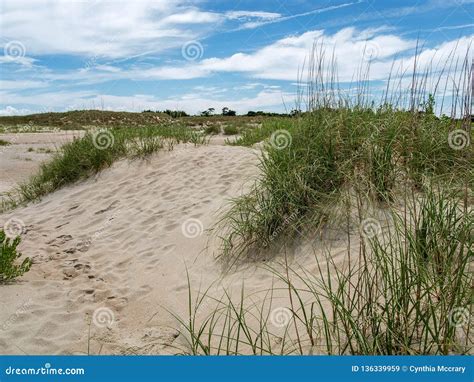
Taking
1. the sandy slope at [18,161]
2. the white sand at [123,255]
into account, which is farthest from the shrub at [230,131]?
the white sand at [123,255]

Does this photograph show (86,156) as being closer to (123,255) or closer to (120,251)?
(120,251)

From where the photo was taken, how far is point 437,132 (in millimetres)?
5477

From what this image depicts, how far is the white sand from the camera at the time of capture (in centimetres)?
388

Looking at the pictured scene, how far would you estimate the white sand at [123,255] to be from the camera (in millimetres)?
3875

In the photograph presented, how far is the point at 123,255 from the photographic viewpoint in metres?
5.74

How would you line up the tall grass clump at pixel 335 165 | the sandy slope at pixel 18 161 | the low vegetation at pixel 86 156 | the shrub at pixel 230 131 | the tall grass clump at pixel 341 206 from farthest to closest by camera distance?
the shrub at pixel 230 131 < the sandy slope at pixel 18 161 < the low vegetation at pixel 86 156 < the tall grass clump at pixel 335 165 < the tall grass clump at pixel 341 206

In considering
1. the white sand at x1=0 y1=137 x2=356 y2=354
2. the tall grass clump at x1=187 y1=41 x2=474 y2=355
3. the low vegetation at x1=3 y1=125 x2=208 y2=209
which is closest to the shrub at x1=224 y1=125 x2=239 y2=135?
the low vegetation at x1=3 y1=125 x2=208 y2=209

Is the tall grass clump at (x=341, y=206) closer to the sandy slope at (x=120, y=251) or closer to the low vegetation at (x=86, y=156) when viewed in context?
the sandy slope at (x=120, y=251)

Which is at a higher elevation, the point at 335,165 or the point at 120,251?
the point at 335,165

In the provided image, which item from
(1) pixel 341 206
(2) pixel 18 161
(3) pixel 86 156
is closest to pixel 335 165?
(1) pixel 341 206

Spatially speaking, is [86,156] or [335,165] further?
[86,156]

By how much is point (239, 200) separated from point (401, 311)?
2.91m

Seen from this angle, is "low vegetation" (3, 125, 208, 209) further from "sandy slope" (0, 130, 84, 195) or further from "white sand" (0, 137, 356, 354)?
"sandy slope" (0, 130, 84, 195)

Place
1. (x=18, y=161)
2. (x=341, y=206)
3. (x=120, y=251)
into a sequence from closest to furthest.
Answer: (x=341, y=206)
(x=120, y=251)
(x=18, y=161)
